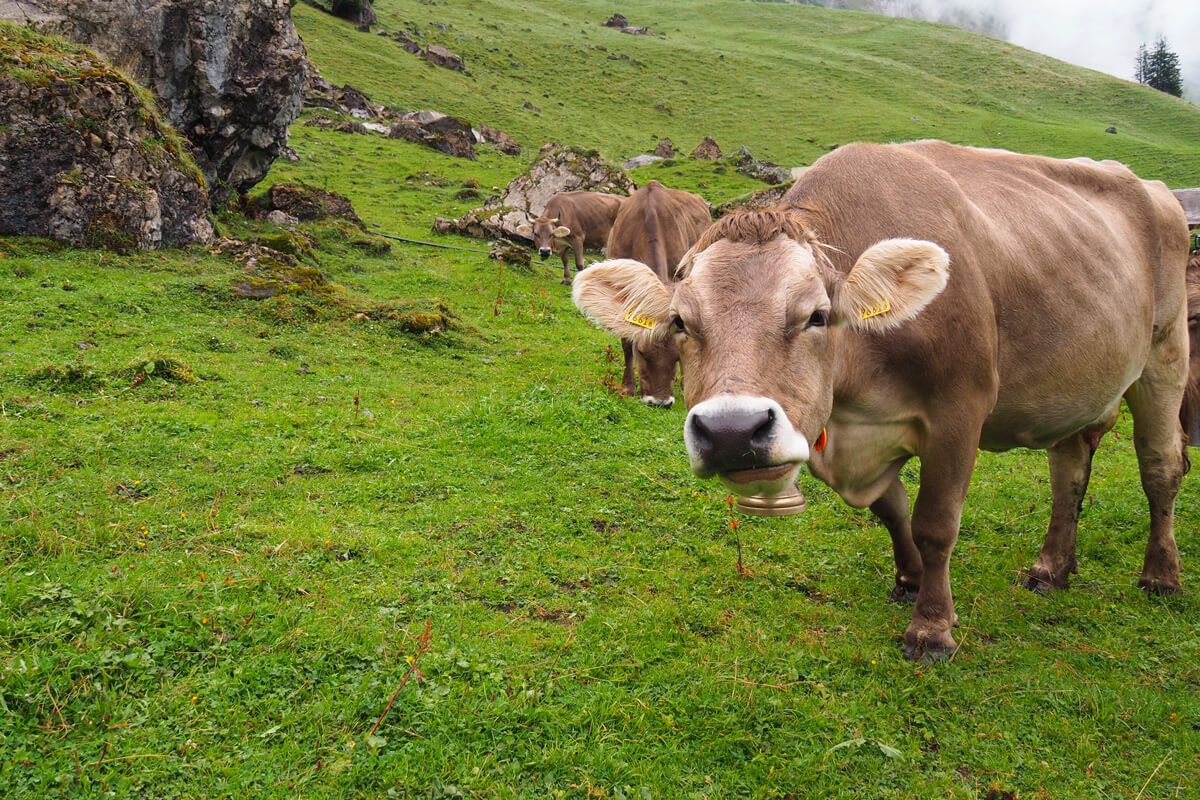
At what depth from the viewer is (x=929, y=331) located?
157 inches

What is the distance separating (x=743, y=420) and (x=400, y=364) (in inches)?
327

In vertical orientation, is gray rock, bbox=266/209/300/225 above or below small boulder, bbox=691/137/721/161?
below

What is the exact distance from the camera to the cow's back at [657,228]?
11.6 m

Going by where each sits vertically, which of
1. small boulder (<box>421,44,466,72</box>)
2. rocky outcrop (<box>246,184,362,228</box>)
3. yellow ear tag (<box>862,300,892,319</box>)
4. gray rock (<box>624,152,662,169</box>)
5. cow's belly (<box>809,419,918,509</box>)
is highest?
small boulder (<box>421,44,466,72</box>)

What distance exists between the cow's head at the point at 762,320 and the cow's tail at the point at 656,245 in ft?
24.1

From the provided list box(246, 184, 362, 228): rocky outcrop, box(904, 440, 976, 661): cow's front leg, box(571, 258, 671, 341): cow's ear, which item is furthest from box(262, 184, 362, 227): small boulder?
box(904, 440, 976, 661): cow's front leg

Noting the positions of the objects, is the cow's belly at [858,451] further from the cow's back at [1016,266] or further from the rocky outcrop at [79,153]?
the rocky outcrop at [79,153]

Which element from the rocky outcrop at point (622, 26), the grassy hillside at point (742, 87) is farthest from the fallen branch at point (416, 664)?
the rocky outcrop at point (622, 26)

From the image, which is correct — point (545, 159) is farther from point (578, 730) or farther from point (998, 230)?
point (578, 730)

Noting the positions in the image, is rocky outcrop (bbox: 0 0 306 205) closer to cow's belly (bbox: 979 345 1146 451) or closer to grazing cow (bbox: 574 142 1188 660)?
grazing cow (bbox: 574 142 1188 660)

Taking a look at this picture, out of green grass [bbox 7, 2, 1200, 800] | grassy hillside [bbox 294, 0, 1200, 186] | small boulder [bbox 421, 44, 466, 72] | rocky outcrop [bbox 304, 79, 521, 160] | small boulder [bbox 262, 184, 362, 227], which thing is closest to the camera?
green grass [bbox 7, 2, 1200, 800]

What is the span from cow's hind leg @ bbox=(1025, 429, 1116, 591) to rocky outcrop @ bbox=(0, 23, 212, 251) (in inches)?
534

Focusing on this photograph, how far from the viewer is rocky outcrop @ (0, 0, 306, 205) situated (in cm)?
1295

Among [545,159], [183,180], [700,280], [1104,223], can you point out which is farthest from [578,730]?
[545,159]
